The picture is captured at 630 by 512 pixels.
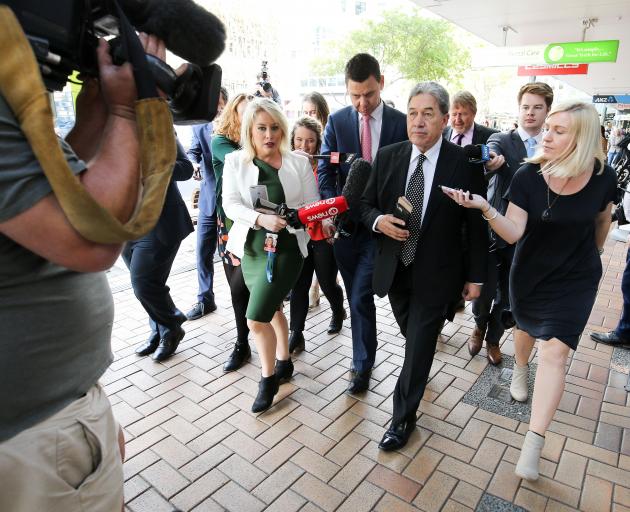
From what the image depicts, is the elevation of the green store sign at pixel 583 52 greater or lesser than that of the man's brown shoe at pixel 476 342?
greater

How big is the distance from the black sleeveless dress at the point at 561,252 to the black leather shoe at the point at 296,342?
1.86 m

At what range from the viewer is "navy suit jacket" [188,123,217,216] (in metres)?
4.19

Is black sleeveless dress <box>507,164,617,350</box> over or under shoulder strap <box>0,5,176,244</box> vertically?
under

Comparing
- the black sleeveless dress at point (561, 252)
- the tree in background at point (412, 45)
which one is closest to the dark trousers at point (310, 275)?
the black sleeveless dress at point (561, 252)

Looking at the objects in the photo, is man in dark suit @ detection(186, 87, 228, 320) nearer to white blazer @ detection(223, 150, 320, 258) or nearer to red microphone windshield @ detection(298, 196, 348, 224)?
white blazer @ detection(223, 150, 320, 258)

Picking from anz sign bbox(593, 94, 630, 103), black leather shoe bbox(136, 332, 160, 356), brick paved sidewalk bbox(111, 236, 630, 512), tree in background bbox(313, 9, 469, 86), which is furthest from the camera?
anz sign bbox(593, 94, 630, 103)

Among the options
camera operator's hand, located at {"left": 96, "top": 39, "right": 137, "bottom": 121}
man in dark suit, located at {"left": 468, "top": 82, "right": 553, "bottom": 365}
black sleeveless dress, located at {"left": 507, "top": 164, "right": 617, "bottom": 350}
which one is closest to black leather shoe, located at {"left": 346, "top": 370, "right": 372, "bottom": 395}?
man in dark suit, located at {"left": 468, "top": 82, "right": 553, "bottom": 365}

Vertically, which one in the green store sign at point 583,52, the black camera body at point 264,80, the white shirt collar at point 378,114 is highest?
the green store sign at point 583,52

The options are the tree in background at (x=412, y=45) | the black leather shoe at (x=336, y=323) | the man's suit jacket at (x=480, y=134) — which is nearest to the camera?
the man's suit jacket at (x=480, y=134)

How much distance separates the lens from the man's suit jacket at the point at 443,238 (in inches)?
96.2

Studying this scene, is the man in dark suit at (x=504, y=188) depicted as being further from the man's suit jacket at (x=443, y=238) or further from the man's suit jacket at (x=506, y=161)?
the man's suit jacket at (x=443, y=238)

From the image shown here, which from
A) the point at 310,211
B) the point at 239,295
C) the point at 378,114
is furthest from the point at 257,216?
the point at 378,114

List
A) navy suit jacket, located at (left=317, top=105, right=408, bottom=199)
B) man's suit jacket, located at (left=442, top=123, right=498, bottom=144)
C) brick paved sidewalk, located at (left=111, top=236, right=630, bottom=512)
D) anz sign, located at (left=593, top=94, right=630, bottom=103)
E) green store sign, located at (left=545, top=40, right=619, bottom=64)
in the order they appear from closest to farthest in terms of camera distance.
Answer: brick paved sidewalk, located at (left=111, top=236, right=630, bottom=512) → navy suit jacket, located at (left=317, top=105, right=408, bottom=199) → man's suit jacket, located at (left=442, top=123, right=498, bottom=144) → green store sign, located at (left=545, top=40, right=619, bottom=64) → anz sign, located at (left=593, top=94, right=630, bottom=103)

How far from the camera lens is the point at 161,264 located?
11.3 ft
